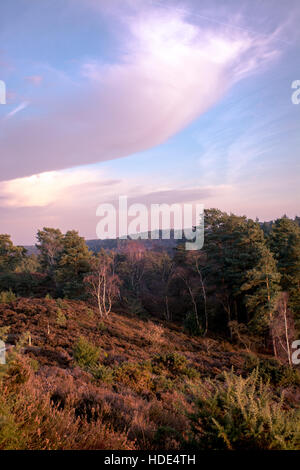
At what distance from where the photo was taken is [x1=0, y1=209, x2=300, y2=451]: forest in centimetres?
319

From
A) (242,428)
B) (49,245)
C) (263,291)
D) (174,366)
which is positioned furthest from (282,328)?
(49,245)

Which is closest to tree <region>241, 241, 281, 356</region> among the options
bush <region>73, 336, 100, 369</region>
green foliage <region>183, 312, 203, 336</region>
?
green foliage <region>183, 312, 203, 336</region>

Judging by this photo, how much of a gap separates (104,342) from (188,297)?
18.1m

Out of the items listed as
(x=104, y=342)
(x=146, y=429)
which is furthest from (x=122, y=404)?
(x=104, y=342)

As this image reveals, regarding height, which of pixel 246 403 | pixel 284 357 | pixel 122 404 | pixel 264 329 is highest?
pixel 246 403

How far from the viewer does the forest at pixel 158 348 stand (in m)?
3.19

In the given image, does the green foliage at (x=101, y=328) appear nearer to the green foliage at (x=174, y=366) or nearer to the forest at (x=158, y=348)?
the forest at (x=158, y=348)

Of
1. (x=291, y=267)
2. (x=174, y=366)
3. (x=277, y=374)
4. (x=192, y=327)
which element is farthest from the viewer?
(x=192, y=327)

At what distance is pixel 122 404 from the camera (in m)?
5.23

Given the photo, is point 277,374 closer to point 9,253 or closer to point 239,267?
point 239,267

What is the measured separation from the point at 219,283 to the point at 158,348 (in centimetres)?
1511

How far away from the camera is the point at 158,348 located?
1694 centimetres

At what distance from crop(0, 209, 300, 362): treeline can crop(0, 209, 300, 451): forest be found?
0.16 metres
